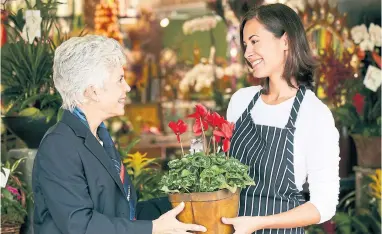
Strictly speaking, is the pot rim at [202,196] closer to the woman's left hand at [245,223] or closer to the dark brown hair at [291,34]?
the woman's left hand at [245,223]

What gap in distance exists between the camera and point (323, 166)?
237 centimetres

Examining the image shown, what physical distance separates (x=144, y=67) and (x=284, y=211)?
7.43 m

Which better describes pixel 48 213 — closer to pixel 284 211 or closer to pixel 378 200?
pixel 284 211

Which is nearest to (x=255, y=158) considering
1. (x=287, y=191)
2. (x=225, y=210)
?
(x=287, y=191)

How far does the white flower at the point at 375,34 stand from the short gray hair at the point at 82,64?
3151 mm

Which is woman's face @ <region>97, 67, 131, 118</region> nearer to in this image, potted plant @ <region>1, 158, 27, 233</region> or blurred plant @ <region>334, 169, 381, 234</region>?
potted plant @ <region>1, 158, 27, 233</region>

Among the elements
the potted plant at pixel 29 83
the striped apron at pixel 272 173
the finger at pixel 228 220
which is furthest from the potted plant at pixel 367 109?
the finger at pixel 228 220

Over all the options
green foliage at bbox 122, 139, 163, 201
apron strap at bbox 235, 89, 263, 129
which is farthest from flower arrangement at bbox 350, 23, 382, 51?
apron strap at bbox 235, 89, 263, 129

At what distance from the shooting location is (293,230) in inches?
97.5

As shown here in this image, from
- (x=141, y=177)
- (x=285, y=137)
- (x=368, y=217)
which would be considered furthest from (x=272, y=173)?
(x=368, y=217)

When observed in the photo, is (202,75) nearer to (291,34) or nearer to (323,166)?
(291,34)

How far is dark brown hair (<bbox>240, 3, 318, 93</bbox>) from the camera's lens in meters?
2.49

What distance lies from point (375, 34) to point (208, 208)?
328cm

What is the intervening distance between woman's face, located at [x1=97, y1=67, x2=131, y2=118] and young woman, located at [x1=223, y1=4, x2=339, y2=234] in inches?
19.3
